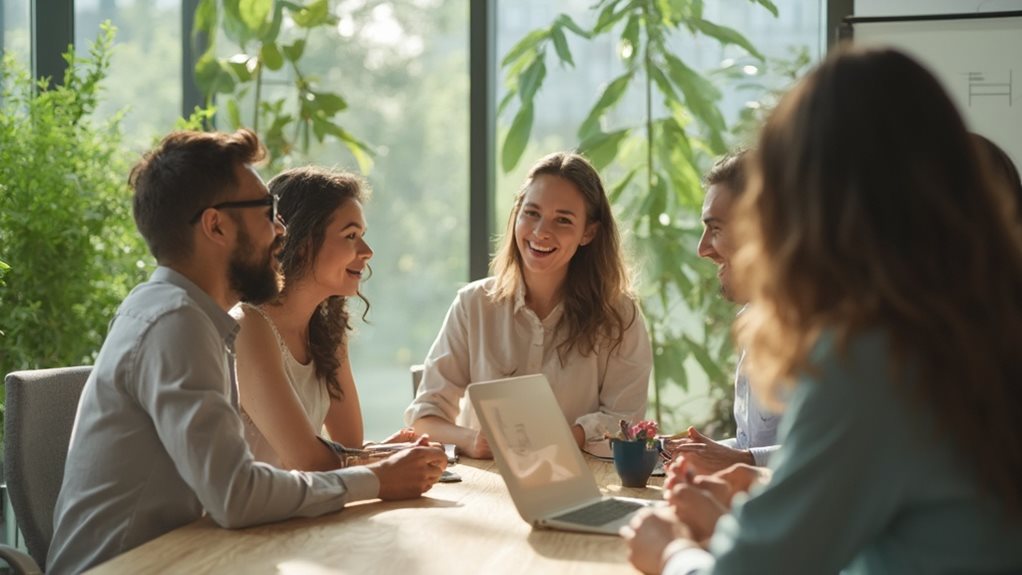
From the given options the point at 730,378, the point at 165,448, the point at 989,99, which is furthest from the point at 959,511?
the point at 989,99

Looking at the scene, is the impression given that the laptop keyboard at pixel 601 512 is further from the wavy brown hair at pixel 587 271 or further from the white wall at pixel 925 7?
the white wall at pixel 925 7

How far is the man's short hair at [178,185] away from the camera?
2141mm

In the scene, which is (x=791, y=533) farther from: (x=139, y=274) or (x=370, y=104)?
(x=370, y=104)

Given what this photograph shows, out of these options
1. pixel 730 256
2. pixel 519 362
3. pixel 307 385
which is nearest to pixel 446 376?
pixel 519 362

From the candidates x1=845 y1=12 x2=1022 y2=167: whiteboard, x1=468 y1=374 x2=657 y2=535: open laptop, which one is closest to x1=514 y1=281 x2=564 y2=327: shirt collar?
x1=468 y1=374 x2=657 y2=535: open laptop

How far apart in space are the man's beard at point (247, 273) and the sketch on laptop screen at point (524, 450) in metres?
0.52

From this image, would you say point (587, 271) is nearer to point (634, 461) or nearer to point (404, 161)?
point (634, 461)

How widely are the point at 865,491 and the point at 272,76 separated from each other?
3.93 metres

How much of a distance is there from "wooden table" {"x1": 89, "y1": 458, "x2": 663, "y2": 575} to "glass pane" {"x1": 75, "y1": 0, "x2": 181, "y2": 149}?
10.3 feet

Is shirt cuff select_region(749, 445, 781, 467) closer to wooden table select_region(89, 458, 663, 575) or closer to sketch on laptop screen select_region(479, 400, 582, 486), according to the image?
sketch on laptop screen select_region(479, 400, 582, 486)

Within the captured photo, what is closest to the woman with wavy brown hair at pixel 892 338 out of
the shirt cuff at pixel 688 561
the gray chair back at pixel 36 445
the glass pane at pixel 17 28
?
the shirt cuff at pixel 688 561

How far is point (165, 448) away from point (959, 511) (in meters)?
1.33

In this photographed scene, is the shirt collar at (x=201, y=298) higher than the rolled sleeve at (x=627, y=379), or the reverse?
the shirt collar at (x=201, y=298)

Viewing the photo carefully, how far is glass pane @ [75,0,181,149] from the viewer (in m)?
4.81
